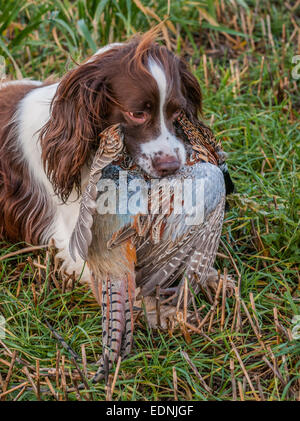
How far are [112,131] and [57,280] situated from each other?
94 centimetres

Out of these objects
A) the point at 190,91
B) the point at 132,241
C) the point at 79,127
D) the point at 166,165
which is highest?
the point at 190,91

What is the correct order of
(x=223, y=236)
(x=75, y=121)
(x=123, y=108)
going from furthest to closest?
1. (x=223, y=236)
2. (x=75, y=121)
3. (x=123, y=108)

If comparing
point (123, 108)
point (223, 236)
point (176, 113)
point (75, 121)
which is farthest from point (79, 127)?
point (223, 236)

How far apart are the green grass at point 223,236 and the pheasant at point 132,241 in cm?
17

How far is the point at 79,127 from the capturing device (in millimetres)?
3004

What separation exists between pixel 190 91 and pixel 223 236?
31.7 inches

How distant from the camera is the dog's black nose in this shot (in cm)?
281

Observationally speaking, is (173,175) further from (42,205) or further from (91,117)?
(42,205)

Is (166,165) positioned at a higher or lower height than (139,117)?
lower

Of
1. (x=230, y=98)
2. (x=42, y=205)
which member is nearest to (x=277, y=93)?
(x=230, y=98)

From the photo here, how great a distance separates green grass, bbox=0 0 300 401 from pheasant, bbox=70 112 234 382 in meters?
0.17

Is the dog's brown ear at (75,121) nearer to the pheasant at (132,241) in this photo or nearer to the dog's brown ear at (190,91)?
the pheasant at (132,241)

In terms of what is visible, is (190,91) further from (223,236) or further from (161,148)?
(223,236)

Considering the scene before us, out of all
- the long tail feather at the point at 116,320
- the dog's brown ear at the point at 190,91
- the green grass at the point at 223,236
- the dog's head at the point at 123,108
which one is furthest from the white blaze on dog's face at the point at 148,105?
the green grass at the point at 223,236
